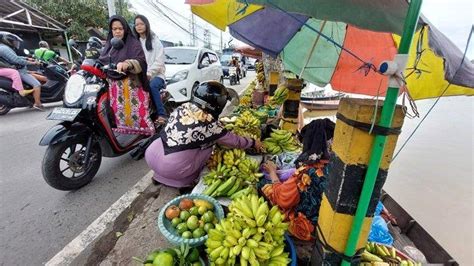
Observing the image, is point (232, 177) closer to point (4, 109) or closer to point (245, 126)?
point (245, 126)

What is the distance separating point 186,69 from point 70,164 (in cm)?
495

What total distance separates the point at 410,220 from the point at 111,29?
4.48 metres

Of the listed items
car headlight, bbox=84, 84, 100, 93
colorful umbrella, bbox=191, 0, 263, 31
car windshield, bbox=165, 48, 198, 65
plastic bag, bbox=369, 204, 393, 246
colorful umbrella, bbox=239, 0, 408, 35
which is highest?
colorful umbrella, bbox=191, 0, 263, 31

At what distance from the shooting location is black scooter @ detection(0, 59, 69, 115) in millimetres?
5746

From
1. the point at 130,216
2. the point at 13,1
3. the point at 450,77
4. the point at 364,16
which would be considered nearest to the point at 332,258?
the point at 450,77

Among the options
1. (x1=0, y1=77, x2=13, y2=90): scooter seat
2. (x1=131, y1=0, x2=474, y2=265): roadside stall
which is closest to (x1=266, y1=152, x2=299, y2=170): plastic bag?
(x1=131, y1=0, x2=474, y2=265): roadside stall

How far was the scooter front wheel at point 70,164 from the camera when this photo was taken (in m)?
2.75

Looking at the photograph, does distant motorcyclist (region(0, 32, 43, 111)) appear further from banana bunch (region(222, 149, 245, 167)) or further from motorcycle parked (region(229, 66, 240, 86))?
motorcycle parked (region(229, 66, 240, 86))

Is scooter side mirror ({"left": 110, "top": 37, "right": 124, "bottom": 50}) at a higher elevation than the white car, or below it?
higher

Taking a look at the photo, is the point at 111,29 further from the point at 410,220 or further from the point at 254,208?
the point at 410,220

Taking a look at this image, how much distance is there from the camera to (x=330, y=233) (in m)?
1.56

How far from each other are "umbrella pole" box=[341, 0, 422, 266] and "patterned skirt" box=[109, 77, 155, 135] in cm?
309

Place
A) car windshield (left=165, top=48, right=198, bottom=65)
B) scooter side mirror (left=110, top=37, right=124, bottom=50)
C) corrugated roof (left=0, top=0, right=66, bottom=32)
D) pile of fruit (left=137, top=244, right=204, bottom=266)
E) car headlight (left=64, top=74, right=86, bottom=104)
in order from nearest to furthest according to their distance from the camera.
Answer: pile of fruit (left=137, top=244, right=204, bottom=266) → car headlight (left=64, top=74, right=86, bottom=104) → scooter side mirror (left=110, top=37, right=124, bottom=50) → car windshield (left=165, top=48, right=198, bottom=65) → corrugated roof (left=0, top=0, right=66, bottom=32)

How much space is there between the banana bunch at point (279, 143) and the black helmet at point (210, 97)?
121 cm
